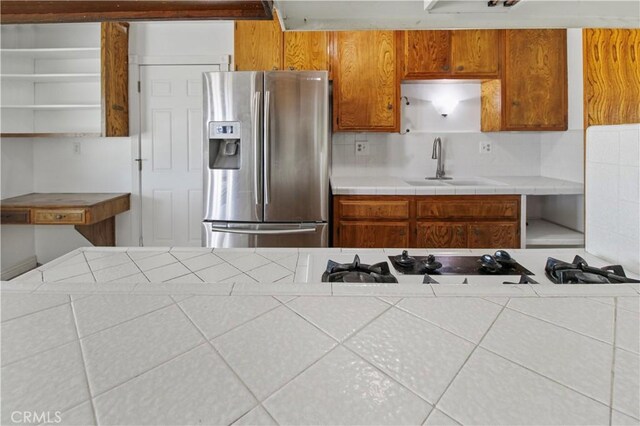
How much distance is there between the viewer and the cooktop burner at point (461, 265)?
103 centimetres

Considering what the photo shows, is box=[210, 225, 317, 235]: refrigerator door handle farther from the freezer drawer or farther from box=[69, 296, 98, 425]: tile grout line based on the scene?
box=[69, 296, 98, 425]: tile grout line

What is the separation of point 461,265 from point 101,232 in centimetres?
294

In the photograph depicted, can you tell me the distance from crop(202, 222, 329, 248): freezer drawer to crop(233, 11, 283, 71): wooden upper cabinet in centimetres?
118

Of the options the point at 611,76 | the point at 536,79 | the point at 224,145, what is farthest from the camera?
the point at 536,79

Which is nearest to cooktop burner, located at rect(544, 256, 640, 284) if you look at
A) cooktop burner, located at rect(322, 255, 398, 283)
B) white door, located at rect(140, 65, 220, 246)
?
cooktop burner, located at rect(322, 255, 398, 283)

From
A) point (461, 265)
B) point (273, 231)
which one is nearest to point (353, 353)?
point (461, 265)

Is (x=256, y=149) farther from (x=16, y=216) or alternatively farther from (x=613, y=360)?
(x=613, y=360)

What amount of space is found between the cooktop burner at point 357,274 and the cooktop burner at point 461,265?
8cm

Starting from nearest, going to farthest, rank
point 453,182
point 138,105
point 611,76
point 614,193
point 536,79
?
1. point 614,193
2. point 611,76
3. point 536,79
4. point 453,182
5. point 138,105

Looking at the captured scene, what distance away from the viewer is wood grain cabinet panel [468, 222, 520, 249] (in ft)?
7.73

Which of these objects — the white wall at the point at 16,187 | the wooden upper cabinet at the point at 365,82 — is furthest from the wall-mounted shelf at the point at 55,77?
the wooden upper cabinet at the point at 365,82

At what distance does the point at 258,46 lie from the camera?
2.66 metres

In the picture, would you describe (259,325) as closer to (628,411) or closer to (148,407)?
(148,407)

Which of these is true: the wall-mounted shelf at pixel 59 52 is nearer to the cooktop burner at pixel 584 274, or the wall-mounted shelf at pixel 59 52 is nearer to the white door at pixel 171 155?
the white door at pixel 171 155
